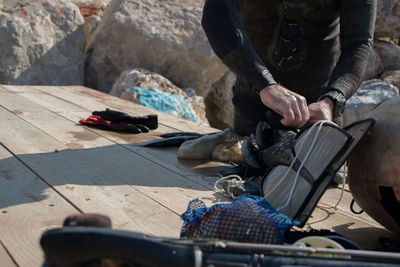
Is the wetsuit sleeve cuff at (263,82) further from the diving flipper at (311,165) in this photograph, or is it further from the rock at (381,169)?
the rock at (381,169)

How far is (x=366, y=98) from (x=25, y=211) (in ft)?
17.5

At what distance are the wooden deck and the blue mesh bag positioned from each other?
13.5 inches

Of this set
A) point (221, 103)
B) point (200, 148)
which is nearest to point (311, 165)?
point (200, 148)

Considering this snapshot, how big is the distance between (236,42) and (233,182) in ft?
2.50

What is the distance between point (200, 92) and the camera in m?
6.05

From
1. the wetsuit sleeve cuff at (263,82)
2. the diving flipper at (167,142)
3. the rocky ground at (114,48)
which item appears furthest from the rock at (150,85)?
the wetsuit sleeve cuff at (263,82)

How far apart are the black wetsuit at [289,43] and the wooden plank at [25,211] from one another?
109 cm

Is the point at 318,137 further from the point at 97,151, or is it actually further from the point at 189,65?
the point at 189,65

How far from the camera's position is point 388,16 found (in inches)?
306

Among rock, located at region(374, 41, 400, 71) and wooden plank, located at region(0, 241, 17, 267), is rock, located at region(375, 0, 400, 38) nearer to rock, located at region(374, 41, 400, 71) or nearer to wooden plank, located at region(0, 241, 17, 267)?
rock, located at region(374, 41, 400, 71)

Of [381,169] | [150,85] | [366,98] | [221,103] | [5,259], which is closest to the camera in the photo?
[5,259]

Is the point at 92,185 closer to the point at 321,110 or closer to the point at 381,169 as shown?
the point at 321,110

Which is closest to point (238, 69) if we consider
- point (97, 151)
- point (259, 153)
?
point (259, 153)

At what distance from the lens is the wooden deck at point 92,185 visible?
164 centimetres
